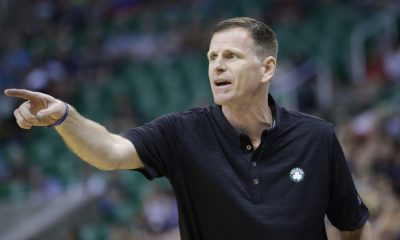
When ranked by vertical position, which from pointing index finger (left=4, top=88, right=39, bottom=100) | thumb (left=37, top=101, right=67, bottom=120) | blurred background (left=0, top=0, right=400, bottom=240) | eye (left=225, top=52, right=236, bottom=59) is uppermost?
pointing index finger (left=4, top=88, right=39, bottom=100)

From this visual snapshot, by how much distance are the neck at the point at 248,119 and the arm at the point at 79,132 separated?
514 mm

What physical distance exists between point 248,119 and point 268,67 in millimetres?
242

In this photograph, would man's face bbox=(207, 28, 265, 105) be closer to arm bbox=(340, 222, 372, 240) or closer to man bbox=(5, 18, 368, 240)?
man bbox=(5, 18, 368, 240)

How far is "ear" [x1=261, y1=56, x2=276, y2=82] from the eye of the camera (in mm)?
3770

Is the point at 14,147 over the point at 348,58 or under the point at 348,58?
under

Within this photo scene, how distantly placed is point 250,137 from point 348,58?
28.9 ft

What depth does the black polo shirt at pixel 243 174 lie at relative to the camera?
3.54 metres

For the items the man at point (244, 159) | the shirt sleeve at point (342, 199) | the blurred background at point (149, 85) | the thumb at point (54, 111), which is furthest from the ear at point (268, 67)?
the blurred background at point (149, 85)

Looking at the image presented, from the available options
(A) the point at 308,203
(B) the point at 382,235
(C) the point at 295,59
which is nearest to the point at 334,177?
(A) the point at 308,203

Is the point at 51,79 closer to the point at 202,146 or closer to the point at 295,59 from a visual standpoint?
the point at 295,59

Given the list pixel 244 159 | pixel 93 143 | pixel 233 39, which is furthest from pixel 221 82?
pixel 93 143

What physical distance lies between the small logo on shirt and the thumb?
1044 mm

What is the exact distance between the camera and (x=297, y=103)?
11.5 meters

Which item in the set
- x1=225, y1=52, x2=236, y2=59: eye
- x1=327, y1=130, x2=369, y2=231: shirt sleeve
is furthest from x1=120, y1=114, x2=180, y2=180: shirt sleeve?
x1=327, y1=130, x2=369, y2=231: shirt sleeve
